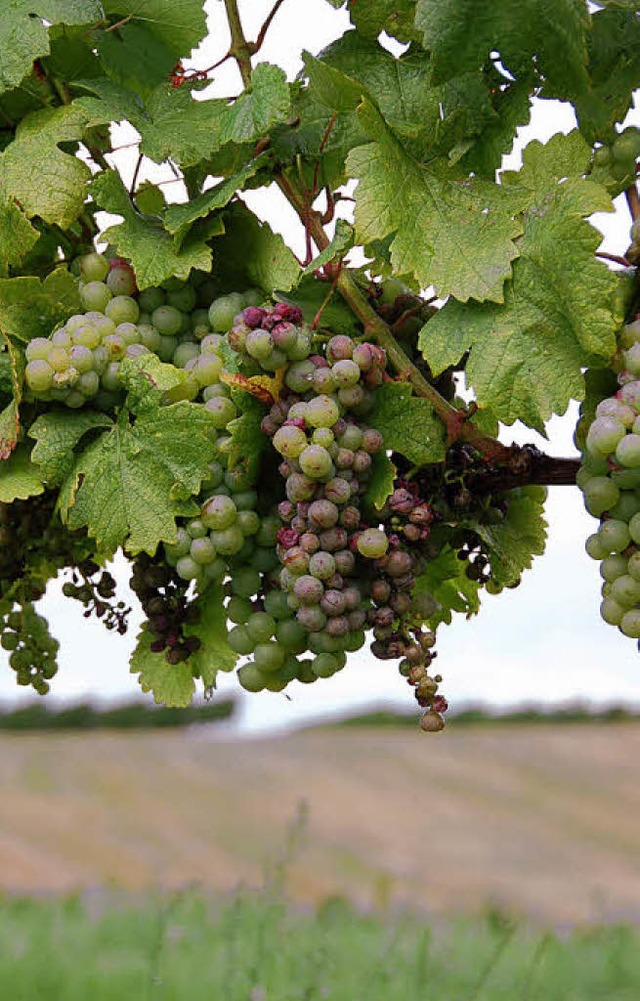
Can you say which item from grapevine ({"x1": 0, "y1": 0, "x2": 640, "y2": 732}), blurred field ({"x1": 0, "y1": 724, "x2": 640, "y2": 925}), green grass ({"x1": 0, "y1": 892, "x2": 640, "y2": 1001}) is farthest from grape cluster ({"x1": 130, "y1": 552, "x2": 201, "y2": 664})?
blurred field ({"x1": 0, "y1": 724, "x2": 640, "y2": 925})

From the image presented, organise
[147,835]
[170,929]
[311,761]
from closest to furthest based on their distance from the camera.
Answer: [170,929]
[147,835]
[311,761]

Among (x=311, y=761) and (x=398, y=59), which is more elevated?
(x=311, y=761)

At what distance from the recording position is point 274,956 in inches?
120

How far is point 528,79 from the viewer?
0.85 metres

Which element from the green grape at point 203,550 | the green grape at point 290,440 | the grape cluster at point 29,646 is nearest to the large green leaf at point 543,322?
the green grape at point 290,440

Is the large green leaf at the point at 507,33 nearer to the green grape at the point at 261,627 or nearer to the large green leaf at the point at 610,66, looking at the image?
the large green leaf at the point at 610,66

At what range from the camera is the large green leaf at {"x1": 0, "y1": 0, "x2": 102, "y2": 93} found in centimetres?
88

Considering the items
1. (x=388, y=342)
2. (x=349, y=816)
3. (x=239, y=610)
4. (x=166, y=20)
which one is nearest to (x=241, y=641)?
(x=239, y=610)

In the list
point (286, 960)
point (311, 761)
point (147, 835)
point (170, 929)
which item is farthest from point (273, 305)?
point (311, 761)

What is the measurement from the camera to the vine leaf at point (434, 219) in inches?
31.9

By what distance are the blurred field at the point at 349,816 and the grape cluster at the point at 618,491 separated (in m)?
6.51

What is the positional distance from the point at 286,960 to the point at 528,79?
2.69 m

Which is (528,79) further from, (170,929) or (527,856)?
(527,856)

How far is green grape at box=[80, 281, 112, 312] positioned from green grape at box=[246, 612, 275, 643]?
26 centimetres
